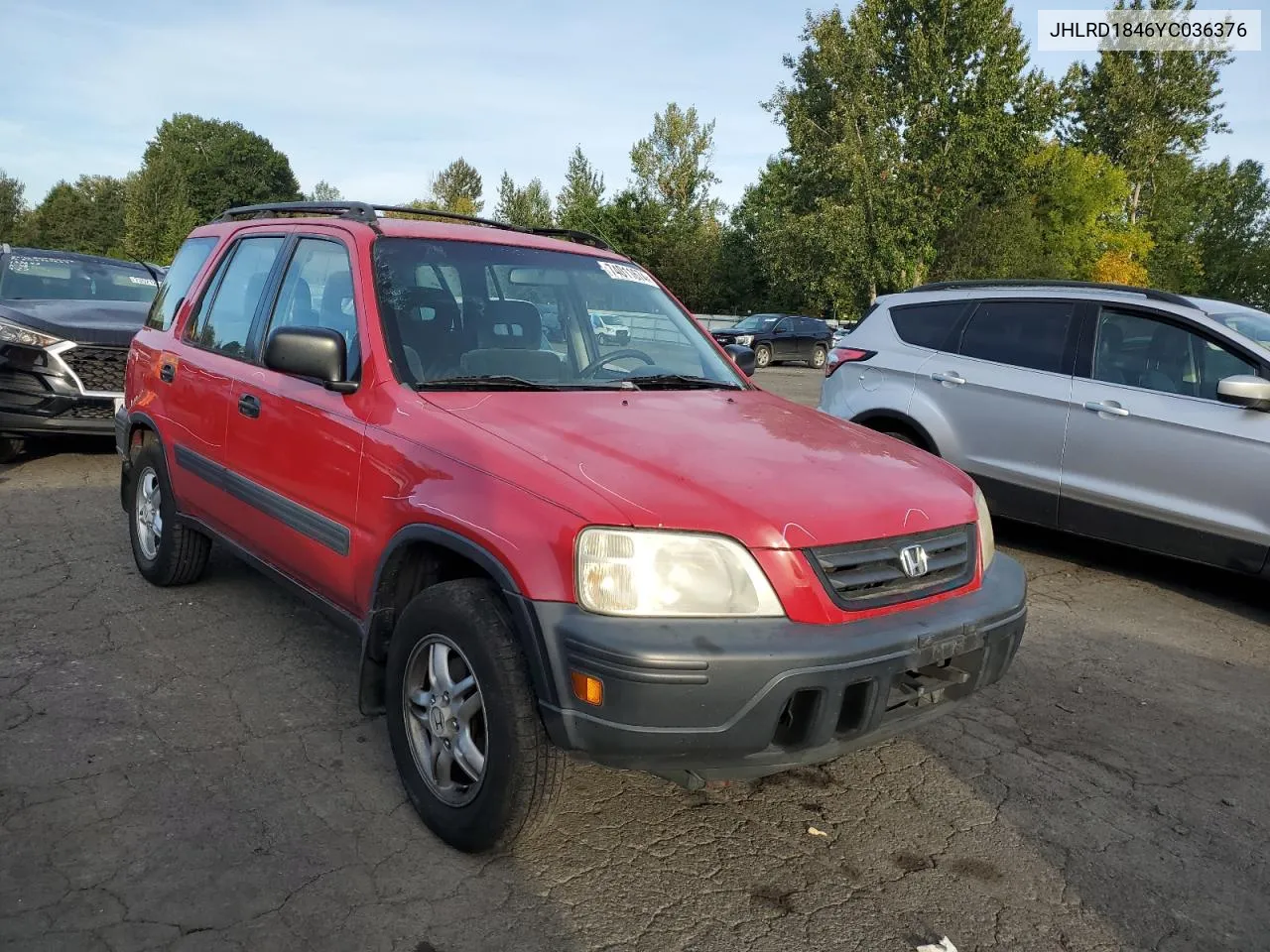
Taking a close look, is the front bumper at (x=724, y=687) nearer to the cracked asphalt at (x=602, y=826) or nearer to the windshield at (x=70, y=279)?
the cracked asphalt at (x=602, y=826)

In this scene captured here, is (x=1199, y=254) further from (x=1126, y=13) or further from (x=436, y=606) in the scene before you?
(x=436, y=606)

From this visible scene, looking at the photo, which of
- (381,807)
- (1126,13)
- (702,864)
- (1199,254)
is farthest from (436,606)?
(1199,254)

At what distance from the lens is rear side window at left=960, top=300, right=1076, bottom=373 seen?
6.10 meters

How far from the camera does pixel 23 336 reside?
764 cm

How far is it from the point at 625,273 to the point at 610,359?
0.72 m

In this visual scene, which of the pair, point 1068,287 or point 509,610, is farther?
point 1068,287

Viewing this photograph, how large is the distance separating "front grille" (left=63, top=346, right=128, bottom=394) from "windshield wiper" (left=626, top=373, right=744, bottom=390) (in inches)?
225

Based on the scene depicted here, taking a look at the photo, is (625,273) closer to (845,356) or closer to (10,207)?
(845,356)

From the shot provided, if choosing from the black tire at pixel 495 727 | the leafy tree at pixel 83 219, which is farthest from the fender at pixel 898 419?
the leafy tree at pixel 83 219

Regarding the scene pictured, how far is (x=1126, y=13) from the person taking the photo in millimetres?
46562

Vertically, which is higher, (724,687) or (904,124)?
(904,124)

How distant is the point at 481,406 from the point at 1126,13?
54.0 m

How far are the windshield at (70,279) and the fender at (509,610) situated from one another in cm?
750

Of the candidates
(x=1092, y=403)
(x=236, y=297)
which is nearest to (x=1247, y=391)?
(x=1092, y=403)
